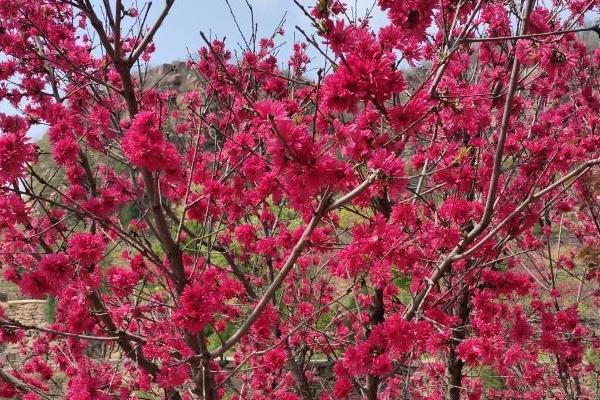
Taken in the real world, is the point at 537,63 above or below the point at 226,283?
above

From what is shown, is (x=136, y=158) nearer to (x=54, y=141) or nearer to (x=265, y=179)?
(x=265, y=179)

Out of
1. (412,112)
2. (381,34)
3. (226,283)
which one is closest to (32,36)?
(226,283)

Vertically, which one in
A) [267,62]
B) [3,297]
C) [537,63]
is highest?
[3,297]

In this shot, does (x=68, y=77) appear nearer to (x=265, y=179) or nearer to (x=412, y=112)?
(x=265, y=179)

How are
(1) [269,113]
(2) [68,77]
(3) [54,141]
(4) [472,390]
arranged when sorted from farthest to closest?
(4) [472,390] < (2) [68,77] < (3) [54,141] < (1) [269,113]

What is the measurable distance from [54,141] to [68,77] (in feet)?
3.63

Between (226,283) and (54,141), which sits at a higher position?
(54,141)

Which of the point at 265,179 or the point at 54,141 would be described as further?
the point at 54,141

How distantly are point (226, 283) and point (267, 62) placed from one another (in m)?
2.51

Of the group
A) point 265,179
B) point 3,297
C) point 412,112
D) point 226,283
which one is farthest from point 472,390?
point 3,297

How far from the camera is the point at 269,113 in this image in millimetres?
1618

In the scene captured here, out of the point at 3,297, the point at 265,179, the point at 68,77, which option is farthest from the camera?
the point at 3,297

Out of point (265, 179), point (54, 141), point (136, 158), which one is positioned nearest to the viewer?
point (136, 158)

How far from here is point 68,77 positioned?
15.0 ft
